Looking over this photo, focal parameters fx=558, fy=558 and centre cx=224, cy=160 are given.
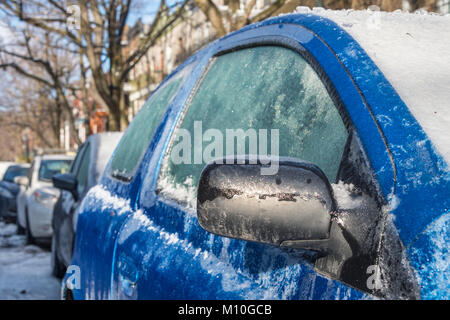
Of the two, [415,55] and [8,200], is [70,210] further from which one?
[8,200]

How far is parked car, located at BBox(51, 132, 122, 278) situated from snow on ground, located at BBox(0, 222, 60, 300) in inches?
10.7

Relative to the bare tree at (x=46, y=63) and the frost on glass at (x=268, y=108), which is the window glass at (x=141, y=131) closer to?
the frost on glass at (x=268, y=108)

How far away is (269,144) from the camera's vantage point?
153 cm

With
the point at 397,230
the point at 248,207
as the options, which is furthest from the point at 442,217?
the point at 248,207

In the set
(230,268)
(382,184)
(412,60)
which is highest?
(412,60)

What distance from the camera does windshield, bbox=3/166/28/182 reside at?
17.2 m

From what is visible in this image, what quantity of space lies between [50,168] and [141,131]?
8370 millimetres

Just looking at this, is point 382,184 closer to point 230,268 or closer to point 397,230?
point 397,230

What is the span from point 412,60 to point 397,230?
45cm

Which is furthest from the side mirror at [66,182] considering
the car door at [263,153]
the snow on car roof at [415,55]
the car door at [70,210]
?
the snow on car roof at [415,55]

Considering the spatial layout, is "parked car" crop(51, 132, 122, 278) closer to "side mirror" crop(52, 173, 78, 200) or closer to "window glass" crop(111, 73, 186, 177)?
"side mirror" crop(52, 173, 78, 200)

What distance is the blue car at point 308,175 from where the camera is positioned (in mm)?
980

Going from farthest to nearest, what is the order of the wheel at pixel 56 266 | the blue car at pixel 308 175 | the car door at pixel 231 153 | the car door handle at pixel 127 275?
the wheel at pixel 56 266 < the car door handle at pixel 127 275 < the car door at pixel 231 153 < the blue car at pixel 308 175

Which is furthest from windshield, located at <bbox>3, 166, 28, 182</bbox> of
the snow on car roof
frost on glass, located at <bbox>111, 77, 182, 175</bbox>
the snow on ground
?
the snow on car roof
